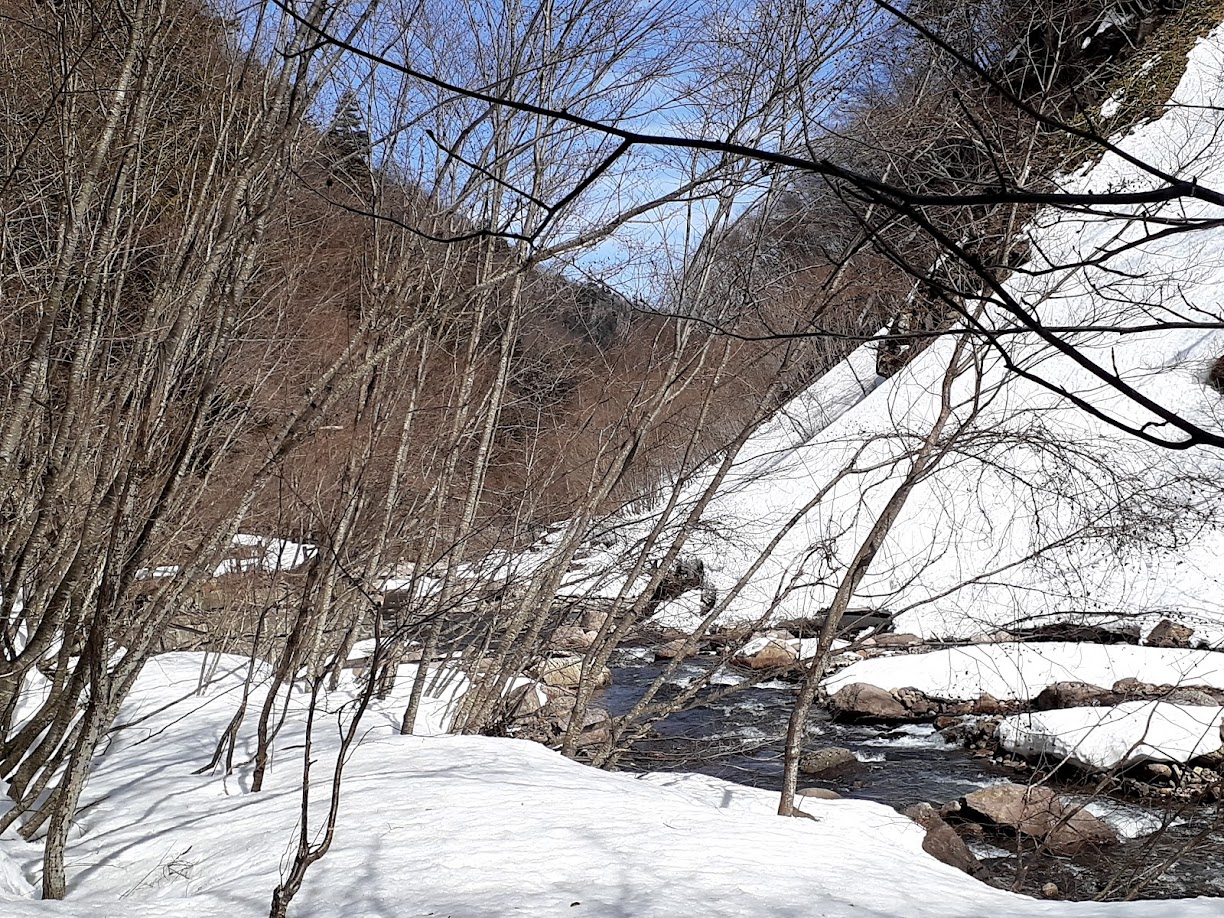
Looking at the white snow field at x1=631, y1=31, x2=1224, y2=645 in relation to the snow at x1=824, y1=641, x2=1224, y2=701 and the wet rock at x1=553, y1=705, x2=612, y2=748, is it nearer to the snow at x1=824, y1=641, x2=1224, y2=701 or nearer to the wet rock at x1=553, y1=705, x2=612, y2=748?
the snow at x1=824, y1=641, x2=1224, y2=701

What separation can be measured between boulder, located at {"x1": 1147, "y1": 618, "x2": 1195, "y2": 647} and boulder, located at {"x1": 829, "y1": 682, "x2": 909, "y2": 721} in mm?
3050

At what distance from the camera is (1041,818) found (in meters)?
6.64

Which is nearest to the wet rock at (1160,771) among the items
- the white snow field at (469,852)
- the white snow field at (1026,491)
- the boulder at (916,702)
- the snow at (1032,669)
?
the snow at (1032,669)

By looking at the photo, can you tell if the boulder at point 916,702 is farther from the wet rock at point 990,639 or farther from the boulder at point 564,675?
the boulder at point 564,675

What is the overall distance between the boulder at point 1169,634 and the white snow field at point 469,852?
703 cm

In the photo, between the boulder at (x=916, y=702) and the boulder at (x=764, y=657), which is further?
the boulder at (x=764, y=657)

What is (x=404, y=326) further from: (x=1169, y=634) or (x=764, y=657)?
(x=1169, y=634)

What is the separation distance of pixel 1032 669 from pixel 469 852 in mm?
8156

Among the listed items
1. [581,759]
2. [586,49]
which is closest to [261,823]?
[581,759]

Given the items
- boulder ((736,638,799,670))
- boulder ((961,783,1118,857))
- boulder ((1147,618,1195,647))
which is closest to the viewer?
boulder ((961,783,1118,857))

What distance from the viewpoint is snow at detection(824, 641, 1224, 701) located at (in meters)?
9.39

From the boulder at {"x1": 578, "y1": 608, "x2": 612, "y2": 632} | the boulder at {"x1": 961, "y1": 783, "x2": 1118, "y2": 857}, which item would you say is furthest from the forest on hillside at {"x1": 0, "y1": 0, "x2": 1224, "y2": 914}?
the boulder at {"x1": 578, "y1": 608, "x2": 612, "y2": 632}

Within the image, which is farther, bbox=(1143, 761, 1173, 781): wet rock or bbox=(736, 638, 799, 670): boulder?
bbox=(736, 638, 799, 670): boulder

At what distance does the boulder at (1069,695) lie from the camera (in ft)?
29.0
